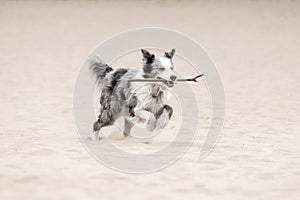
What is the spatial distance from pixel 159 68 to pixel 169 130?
1043mm

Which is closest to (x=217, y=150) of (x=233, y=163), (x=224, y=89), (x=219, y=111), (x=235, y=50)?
(x=233, y=163)

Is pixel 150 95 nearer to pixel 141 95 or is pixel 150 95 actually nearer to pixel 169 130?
pixel 141 95

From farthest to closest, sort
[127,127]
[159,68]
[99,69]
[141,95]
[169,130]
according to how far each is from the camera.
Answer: [169,130] → [99,69] → [127,127] → [141,95] → [159,68]

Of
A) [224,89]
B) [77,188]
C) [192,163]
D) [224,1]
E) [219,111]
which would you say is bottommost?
[77,188]

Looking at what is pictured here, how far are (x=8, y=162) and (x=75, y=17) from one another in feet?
36.9

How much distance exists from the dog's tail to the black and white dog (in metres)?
0.13

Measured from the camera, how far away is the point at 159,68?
3.96 m

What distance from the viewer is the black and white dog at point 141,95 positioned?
4.00 m

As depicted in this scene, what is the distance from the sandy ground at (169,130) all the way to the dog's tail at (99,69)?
539mm

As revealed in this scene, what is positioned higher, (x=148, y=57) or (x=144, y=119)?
(x=148, y=57)

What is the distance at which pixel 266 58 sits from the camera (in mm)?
11000

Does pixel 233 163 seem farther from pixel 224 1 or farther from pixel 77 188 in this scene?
pixel 224 1

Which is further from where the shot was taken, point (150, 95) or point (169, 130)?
point (169, 130)

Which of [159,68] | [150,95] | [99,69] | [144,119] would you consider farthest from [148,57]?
[99,69]
